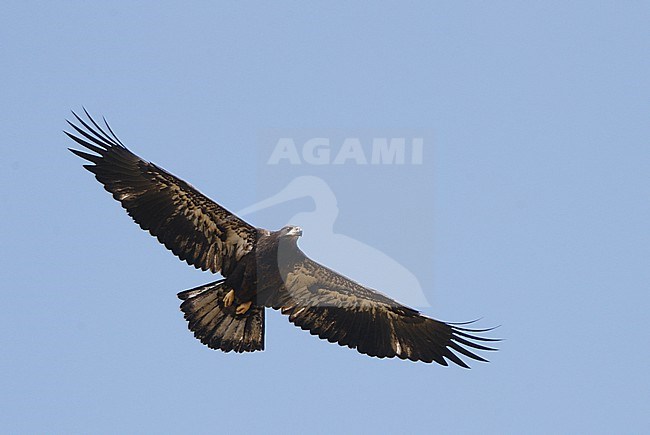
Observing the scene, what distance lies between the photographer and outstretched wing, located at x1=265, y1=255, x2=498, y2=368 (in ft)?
72.1

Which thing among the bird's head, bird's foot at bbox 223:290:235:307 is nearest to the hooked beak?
the bird's head

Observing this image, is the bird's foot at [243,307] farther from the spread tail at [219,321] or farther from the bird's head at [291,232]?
the bird's head at [291,232]

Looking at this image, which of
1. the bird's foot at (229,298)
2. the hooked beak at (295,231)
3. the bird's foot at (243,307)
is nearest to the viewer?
the hooked beak at (295,231)

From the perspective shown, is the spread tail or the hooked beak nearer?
the hooked beak

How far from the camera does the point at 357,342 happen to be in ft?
72.8

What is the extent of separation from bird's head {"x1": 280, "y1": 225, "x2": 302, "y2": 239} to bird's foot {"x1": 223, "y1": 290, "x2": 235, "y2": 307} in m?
1.26

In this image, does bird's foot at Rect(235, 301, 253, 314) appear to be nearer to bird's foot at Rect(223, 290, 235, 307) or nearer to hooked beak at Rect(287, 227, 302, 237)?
bird's foot at Rect(223, 290, 235, 307)

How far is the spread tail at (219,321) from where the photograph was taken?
21875 mm

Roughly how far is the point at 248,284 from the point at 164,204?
1.70 m

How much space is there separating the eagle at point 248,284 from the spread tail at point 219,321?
0.01 metres

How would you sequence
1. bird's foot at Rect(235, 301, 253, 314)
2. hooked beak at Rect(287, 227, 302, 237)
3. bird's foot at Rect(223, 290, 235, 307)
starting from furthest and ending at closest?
bird's foot at Rect(235, 301, 253, 314)
bird's foot at Rect(223, 290, 235, 307)
hooked beak at Rect(287, 227, 302, 237)

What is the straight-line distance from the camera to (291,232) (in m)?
21.1

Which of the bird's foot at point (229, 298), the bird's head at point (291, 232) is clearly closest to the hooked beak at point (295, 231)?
the bird's head at point (291, 232)

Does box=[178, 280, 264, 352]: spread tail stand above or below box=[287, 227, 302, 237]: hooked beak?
below
